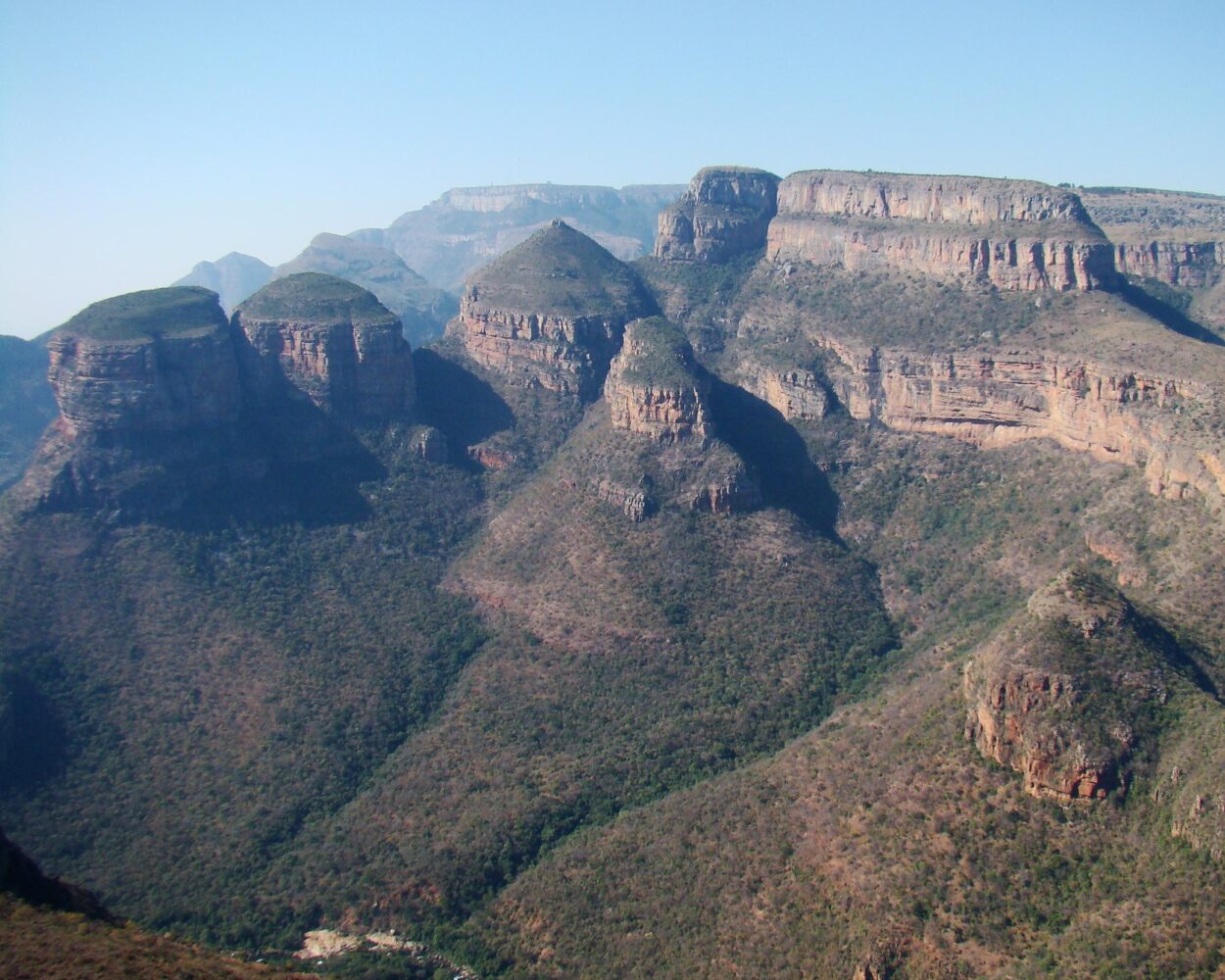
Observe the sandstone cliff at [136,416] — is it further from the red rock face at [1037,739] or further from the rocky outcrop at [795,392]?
the red rock face at [1037,739]

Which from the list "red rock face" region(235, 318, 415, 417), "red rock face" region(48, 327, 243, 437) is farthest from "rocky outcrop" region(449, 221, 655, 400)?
"red rock face" region(48, 327, 243, 437)

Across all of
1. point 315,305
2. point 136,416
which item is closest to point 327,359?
point 315,305

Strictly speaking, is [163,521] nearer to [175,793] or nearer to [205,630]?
[205,630]

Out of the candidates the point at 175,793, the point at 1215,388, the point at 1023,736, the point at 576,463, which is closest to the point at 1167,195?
the point at 1215,388

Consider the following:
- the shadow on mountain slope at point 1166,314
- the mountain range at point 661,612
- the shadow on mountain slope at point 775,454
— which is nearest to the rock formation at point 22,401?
the mountain range at point 661,612

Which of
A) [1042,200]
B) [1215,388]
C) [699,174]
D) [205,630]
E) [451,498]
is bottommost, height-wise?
[205,630]

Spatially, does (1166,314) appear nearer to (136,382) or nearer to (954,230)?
(954,230)
